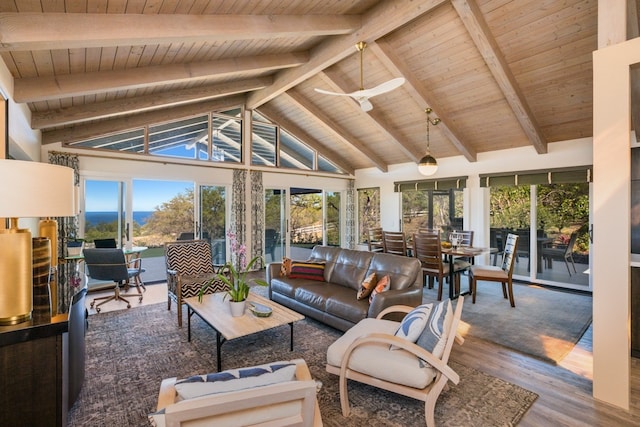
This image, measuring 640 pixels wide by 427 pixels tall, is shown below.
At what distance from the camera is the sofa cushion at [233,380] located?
1.23m

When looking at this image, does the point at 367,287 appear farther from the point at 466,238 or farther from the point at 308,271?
the point at 466,238

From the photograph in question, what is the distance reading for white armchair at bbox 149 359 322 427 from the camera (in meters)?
1.09

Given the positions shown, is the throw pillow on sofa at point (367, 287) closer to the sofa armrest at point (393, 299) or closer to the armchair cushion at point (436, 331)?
the sofa armrest at point (393, 299)

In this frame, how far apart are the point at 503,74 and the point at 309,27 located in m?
2.69

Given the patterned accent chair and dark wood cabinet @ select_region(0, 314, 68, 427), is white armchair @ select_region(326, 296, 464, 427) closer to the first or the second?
dark wood cabinet @ select_region(0, 314, 68, 427)

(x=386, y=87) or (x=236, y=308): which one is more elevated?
(x=386, y=87)

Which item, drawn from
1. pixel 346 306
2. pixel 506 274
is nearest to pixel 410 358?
pixel 346 306

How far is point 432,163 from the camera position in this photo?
5074 millimetres

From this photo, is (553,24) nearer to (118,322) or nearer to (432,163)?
(432,163)

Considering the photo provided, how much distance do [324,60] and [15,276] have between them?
14.7 feet

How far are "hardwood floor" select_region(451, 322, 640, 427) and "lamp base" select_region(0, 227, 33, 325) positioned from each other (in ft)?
10.2

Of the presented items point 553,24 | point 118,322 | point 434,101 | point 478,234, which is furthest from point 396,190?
point 118,322

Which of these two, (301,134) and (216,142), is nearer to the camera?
(216,142)

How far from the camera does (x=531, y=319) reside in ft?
13.2
